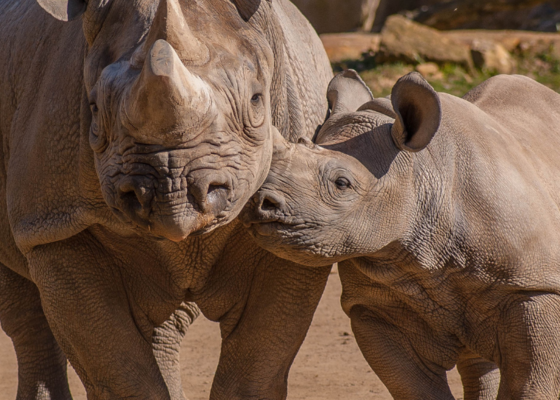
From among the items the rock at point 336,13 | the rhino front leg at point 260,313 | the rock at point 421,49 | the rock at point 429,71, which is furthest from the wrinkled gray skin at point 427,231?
the rock at point 336,13

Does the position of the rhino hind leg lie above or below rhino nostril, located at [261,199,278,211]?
below

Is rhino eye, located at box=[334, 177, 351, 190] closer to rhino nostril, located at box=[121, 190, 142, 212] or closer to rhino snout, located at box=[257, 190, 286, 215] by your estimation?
rhino snout, located at box=[257, 190, 286, 215]

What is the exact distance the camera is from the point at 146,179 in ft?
9.62

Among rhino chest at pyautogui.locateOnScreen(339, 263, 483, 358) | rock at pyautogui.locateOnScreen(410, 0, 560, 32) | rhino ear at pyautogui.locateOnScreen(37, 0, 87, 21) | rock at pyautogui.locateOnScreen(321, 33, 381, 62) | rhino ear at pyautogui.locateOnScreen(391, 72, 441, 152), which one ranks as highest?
rhino ear at pyautogui.locateOnScreen(37, 0, 87, 21)

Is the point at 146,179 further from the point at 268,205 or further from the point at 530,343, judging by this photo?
the point at 530,343

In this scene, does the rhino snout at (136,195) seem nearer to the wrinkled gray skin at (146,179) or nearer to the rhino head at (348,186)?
the wrinkled gray skin at (146,179)

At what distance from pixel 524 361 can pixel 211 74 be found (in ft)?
6.16

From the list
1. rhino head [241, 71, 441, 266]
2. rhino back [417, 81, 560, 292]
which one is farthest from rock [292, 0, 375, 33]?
rhino head [241, 71, 441, 266]

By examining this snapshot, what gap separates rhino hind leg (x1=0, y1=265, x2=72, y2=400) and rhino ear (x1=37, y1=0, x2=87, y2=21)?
207 cm

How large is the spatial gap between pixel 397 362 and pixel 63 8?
2035 millimetres

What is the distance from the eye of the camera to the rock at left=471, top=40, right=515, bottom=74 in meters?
12.1

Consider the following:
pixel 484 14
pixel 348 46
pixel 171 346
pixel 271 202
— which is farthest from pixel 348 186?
pixel 484 14

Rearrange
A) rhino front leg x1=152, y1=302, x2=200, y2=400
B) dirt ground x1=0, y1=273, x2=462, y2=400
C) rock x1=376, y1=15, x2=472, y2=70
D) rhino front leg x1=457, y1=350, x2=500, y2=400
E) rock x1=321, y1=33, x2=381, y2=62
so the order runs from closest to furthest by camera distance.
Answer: rhino front leg x1=457, y1=350, x2=500, y2=400 < rhino front leg x1=152, y1=302, x2=200, y2=400 < dirt ground x1=0, y1=273, x2=462, y2=400 < rock x1=376, y1=15, x2=472, y2=70 < rock x1=321, y1=33, x2=381, y2=62

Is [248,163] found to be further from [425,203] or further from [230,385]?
[230,385]
